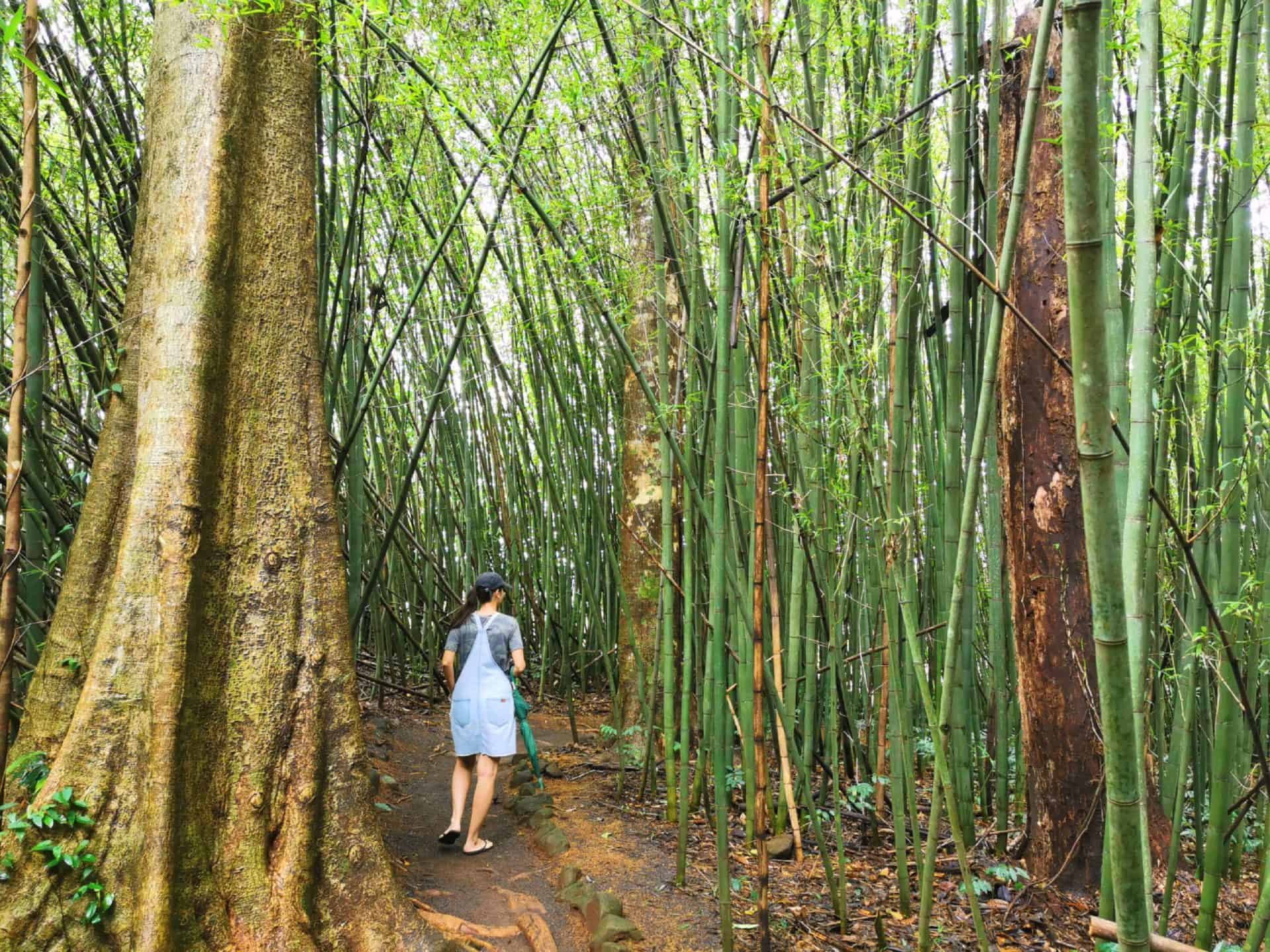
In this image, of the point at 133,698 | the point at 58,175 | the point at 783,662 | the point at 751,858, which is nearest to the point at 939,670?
the point at 783,662

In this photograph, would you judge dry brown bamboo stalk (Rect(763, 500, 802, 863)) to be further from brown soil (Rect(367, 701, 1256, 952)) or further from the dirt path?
the dirt path

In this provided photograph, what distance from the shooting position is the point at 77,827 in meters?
1.63

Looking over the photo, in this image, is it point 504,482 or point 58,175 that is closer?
point 58,175

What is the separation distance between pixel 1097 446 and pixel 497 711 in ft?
7.93

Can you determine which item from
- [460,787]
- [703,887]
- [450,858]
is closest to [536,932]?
[703,887]

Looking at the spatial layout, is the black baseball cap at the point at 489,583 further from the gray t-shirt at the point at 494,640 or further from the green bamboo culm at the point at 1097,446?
the green bamboo culm at the point at 1097,446

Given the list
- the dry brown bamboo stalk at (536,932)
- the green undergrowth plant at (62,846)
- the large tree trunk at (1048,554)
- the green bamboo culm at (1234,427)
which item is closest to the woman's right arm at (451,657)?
the dry brown bamboo stalk at (536,932)

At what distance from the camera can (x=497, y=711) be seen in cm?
284

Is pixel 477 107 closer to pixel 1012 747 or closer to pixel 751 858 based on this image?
pixel 751 858

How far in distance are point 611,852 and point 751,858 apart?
0.44 metres

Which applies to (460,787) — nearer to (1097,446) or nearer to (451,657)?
(451,657)

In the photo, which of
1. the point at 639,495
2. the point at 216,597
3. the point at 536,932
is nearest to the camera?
the point at 216,597

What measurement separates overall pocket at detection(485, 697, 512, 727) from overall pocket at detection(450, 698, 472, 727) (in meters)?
0.06

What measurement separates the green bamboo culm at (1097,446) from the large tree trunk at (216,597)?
1590 mm
